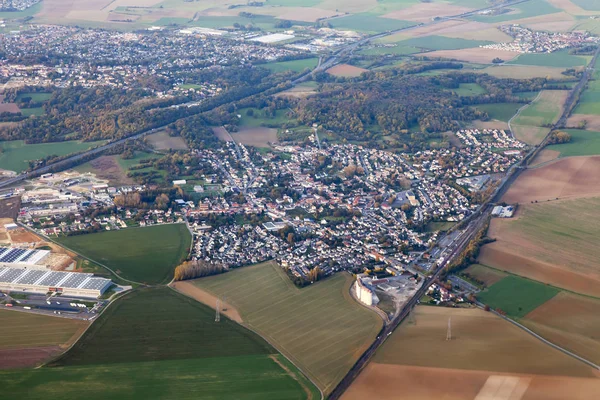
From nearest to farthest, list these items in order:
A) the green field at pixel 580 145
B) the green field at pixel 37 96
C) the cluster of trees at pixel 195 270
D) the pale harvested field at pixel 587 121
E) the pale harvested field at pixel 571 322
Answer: the pale harvested field at pixel 571 322, the cluster of trees at pixel 195 270, the green field at pixel 580 145, the pale harvested field at pixel 587 121, the green field at pixel 37 96

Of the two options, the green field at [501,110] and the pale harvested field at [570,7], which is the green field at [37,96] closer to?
the green field at [501,110]

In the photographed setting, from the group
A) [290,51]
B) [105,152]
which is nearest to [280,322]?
[105,152]

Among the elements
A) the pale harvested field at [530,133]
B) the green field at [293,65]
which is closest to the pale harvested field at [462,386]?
the pale harvested field at [530,133]

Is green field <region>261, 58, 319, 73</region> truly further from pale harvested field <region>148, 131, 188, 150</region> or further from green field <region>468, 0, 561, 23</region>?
green field <region>468, 0, 561, 23</region>

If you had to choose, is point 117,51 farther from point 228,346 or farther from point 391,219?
point 228,346

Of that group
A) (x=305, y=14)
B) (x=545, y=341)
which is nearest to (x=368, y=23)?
(x=305, y=14)
